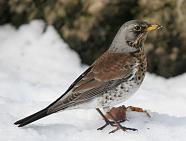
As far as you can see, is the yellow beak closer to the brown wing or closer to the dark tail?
the brown wing

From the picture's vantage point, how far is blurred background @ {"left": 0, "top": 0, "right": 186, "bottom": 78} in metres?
9.95

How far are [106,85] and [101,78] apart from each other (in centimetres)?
11

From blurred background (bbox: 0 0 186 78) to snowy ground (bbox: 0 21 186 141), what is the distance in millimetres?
179

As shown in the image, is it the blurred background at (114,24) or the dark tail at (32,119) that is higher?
the blurred background at (114,24)

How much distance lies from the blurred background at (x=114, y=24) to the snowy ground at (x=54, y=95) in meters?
0.18

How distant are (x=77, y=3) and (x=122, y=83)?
3.61m

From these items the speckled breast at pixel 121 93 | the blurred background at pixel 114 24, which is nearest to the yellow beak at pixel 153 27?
the speckled breast at pixel 121 93

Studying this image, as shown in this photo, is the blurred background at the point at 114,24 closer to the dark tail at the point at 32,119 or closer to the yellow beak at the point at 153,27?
the yellow beak at the point at 153,27

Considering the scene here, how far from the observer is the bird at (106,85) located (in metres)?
6.89

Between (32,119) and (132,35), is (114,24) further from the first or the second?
(32,119)

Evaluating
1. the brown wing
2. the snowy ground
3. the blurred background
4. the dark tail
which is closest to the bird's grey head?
the brown wing

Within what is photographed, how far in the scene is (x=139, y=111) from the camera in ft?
25.1

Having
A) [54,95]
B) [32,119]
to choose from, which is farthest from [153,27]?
[54,95]

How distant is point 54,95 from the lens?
898cm
